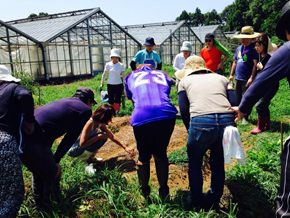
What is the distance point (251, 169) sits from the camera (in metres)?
2.96

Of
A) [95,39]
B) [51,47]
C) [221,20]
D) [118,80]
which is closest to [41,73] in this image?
[51,47]

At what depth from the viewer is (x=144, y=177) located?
8.61ft

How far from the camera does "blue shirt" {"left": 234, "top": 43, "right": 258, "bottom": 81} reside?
4.88m

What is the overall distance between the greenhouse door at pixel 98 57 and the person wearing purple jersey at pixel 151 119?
15389 mm

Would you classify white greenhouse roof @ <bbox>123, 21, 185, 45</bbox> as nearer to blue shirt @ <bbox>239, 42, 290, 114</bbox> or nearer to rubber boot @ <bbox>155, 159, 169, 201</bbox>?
rubber boot @ <bbox>155, 159, 169, 201</bbox>

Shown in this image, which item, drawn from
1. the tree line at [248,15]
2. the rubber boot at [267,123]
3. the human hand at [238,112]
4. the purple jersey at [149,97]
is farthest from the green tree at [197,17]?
the human hand at [238,112]

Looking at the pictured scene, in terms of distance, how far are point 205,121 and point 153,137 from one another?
0.56m

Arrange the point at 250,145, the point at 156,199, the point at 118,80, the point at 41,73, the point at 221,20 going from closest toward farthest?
the point at 156,199 < the point at 250,145 < the point at 118,80 < the point at 41,73 < the point at 221,20

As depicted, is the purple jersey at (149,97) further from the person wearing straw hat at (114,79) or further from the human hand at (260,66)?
the person wearing straw hat at (114,79)

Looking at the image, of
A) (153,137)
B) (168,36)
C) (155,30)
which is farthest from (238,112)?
(155,30)

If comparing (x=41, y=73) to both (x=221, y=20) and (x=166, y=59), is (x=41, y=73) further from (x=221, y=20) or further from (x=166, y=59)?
(x=221, y=20)

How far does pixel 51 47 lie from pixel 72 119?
13668 millimetres

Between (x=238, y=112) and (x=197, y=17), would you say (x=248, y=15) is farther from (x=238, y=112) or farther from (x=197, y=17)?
(x=238, y=112)

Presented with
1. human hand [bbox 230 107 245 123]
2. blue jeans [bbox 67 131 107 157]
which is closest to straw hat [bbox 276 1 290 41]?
human hand [bbox 230 107 245 123]
